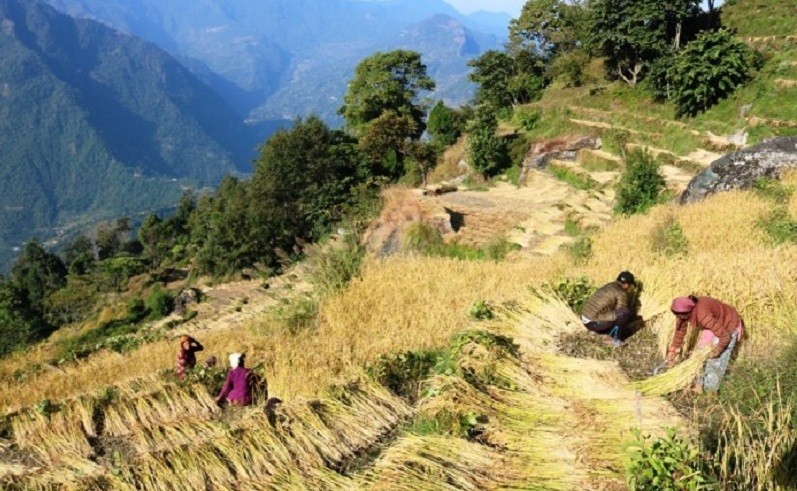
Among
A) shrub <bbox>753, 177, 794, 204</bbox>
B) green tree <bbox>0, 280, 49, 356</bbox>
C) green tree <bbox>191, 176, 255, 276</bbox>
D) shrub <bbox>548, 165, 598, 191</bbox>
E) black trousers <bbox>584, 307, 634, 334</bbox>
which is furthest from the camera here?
green tree <bbox>0, 280, 49, 356</bbox>

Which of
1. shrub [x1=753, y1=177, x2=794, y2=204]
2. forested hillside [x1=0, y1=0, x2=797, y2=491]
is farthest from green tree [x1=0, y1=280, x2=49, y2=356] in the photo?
shrub [x1=753, y1=177, x2=794, y2=204]

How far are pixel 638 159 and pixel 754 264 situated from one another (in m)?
9.04

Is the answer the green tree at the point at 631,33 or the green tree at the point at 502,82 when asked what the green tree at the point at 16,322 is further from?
the green tree at the point at 631,33

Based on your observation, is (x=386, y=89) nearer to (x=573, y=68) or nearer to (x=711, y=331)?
(x=573, y=68)

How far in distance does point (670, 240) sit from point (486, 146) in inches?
640

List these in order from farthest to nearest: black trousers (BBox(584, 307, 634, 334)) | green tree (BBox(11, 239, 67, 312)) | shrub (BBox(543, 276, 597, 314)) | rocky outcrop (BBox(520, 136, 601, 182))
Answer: green tree (BBox(11, 239, 67, 312)), rocky outcrop (BBox(520, 136, 601, 182)), shrub (BBox(543, 276, 597, 314)), black trousers (BBox(584, 307, 634, 334))

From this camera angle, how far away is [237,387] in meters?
6.12

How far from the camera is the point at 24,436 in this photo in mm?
5367

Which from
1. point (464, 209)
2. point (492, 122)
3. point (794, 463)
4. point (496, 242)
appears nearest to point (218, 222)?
point (492, 122)

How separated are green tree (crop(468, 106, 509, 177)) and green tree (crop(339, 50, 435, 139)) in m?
13.7

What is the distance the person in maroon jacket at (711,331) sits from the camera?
499 centimetres

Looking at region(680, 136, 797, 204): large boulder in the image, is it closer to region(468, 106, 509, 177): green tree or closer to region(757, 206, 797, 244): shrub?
region(757, 206, 797, 244): shrub

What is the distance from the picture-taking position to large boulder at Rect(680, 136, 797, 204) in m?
12.9

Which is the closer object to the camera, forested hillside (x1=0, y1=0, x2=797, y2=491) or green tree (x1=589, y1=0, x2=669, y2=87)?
forested hillside (x1=0, y1=0, x2=797, y2=491)
